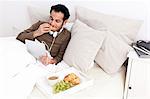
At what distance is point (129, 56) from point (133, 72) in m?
0.12

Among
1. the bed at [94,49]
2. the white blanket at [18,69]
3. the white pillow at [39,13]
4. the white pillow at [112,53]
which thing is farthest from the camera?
the white pillow at [39,13]

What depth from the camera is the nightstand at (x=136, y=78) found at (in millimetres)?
1841

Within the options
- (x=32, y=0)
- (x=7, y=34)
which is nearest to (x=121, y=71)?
(x=32, y=0)

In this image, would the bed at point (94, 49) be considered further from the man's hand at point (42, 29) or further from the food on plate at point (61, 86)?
the man's hand at point (42, 29)

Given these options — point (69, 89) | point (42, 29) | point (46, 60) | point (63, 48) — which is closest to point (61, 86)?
point (69, 89)

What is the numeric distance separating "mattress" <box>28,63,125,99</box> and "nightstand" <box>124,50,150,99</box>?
7 cm

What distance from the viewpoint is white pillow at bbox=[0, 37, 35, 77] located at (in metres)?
1.73

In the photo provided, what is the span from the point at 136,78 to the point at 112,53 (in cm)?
26

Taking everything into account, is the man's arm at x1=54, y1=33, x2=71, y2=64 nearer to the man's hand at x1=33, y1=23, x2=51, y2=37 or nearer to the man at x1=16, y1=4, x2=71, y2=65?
the man at x1=16, y1=4, x2=71, y2=65

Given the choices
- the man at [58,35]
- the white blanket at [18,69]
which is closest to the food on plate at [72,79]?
the white blanket at [18,69]

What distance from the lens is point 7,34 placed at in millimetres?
2686

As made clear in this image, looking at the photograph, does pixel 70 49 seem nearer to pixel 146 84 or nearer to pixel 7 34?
pixel 146 84

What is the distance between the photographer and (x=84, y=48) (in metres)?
1.95

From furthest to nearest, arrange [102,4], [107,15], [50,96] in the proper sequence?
1. [102,4]
2. [107,15]
3. [50,96]
